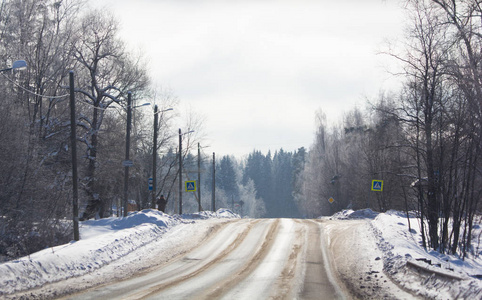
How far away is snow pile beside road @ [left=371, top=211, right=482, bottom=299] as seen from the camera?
28.4 feet

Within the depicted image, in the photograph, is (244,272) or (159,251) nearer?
(244,272)

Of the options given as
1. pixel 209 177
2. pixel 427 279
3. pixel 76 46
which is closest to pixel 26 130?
pixel 76 46

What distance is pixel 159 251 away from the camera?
1686 centimetres

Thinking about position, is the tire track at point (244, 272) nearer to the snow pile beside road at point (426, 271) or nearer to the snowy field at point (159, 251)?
the snowy field at point (159, 251)

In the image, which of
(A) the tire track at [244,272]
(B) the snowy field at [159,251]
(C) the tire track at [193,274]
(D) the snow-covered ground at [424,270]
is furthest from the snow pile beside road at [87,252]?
(D) the snow-covered ground at [424,270]

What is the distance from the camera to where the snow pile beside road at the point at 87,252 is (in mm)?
10473

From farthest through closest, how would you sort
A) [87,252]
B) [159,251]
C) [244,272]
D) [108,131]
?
[108,131] → [159,251] → [87,252] → [244,272]

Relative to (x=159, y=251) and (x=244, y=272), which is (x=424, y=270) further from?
(x=159, y=251)

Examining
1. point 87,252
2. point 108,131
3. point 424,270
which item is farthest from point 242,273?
point 108,131

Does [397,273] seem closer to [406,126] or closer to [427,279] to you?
[427,279]

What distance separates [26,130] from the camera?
65.6 ft

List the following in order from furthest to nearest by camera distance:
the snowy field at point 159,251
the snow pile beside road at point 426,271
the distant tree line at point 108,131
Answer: the distant tree line at point 108,131 → the snowy field at point 159,251 → the snow pile beside road at point 426,271

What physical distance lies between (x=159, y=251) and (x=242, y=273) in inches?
211

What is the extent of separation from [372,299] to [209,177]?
134557 mm
